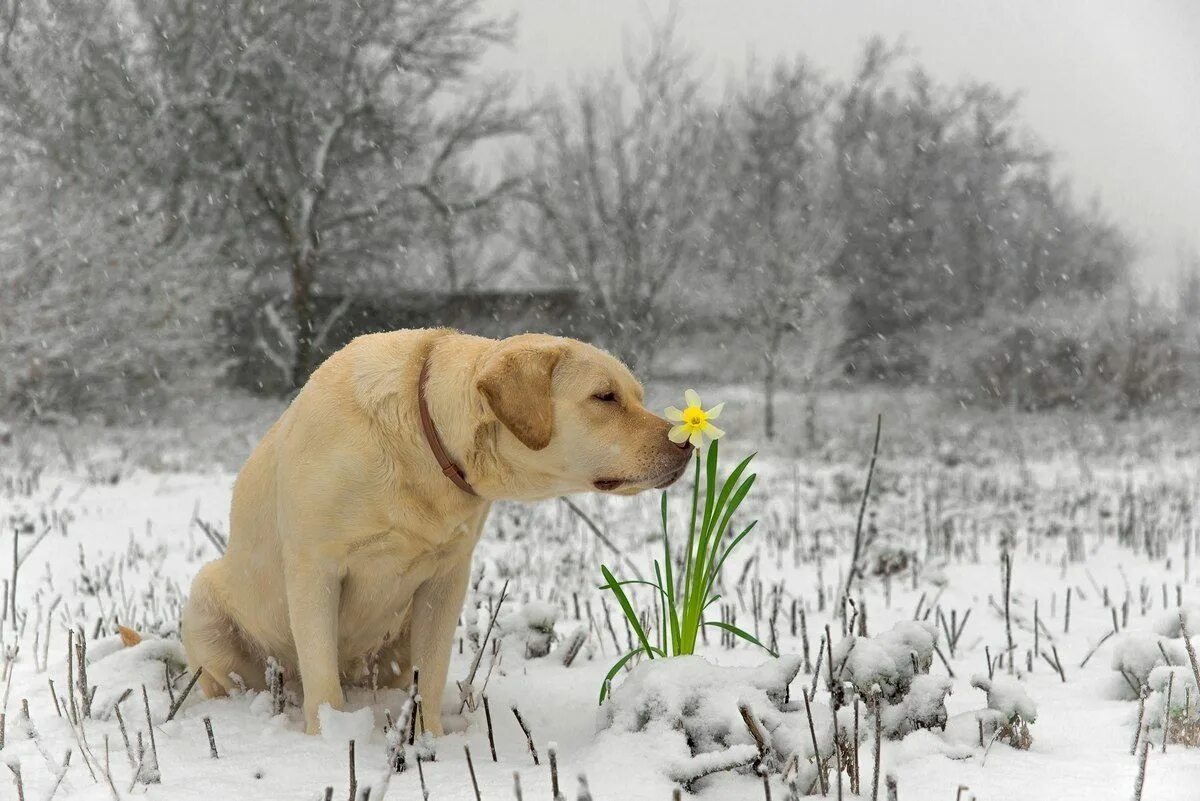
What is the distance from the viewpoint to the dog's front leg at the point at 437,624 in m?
2.91

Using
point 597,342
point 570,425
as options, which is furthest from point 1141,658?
point 597,342

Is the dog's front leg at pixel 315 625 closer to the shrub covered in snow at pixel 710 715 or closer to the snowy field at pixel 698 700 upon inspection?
the snowy field at pixel 698 700

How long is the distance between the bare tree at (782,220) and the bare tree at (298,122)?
4.80 m

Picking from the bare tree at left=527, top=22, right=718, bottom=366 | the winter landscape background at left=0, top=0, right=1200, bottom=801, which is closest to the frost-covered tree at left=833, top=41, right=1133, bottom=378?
the winter landscape background at left=0, top=0, right=1200, bottom=801

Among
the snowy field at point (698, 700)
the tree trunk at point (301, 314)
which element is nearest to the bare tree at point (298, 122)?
the tree trunk at point (301, 314)

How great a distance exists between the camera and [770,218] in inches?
744

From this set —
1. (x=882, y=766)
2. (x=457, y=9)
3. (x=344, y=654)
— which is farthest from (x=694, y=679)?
(x=457, y=9)

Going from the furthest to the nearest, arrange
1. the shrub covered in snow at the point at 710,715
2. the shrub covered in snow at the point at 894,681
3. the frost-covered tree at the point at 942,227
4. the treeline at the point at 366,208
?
the frost-covered tree at the point at 942,227
the treeline at the point at 366,208
the shrub covered in snow at the point at 894,681
the shrub covered in snow at the point at 710,715

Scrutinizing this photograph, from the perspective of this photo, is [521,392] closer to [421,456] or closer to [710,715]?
[421,456]

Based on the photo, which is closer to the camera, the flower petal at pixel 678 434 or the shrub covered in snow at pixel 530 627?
the flower petal at pixel 678 434

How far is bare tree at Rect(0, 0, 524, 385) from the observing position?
1847cm

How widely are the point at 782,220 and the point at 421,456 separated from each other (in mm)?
16983

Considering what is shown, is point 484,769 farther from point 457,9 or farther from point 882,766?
point 457,9

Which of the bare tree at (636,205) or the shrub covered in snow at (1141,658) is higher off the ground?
the bare tree at (636,205)
